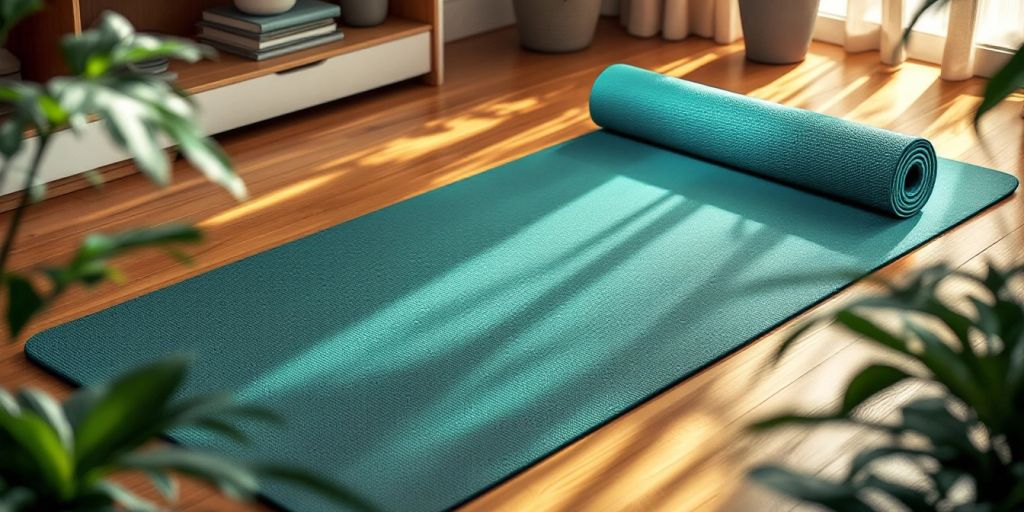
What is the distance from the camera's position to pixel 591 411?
6.90 feet

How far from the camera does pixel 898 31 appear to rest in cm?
405

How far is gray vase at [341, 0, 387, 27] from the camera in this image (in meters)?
3.73

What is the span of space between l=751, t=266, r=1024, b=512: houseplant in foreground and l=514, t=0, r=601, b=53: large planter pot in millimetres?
3249

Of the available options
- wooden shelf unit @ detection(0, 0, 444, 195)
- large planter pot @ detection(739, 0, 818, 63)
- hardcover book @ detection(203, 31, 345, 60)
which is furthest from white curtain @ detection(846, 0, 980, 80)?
hardcover book @ detection(203, 31, 345, 60)

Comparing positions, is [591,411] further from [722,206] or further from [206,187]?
[206,187]

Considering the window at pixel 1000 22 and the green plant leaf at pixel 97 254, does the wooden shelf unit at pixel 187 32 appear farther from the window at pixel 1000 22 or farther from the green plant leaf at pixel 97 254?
the green plant leaf at pixel 97 254

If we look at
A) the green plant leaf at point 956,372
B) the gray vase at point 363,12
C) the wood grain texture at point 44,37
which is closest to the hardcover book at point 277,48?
the gray vase at point 363,12

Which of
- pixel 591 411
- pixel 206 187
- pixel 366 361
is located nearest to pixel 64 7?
pixel 206 187

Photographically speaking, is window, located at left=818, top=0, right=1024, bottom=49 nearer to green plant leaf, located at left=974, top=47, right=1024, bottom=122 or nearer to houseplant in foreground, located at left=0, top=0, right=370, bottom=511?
green plant leaf, located at left=974, top=47, right=1024, bottom=122

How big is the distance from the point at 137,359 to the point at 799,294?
1273 millimetres

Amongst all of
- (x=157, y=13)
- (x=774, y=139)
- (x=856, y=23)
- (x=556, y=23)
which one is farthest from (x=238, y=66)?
(x=856, y=23)

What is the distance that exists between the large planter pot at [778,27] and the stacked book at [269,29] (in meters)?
1.36

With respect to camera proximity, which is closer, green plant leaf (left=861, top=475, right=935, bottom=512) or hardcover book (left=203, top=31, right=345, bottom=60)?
green plant leaf (left=861, top=475, right=935, bottom=512)

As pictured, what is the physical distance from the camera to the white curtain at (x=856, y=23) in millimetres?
3887
